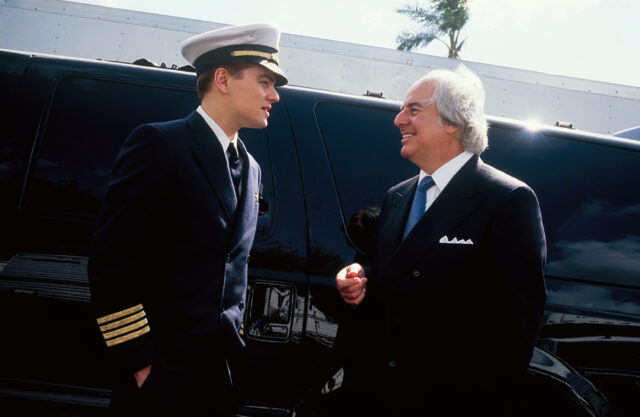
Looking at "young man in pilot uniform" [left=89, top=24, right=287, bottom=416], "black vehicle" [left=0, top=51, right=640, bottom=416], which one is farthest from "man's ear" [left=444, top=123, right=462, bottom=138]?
"young man in pilot uniform" [left=89, top=24, right=287, bottom=416]

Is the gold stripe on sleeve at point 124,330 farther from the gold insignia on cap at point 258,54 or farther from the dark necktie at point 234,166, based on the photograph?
the gold insignia on cap at point 258,54

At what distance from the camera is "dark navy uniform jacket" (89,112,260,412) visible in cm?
109

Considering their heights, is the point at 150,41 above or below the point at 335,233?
above

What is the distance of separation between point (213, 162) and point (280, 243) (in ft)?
1.50

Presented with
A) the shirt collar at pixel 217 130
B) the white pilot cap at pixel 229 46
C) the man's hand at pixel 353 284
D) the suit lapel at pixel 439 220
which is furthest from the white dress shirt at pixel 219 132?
the suit lapel at pixel 439 220

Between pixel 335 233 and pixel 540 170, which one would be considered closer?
pixel 335 233

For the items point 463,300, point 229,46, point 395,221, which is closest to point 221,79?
point 229,46

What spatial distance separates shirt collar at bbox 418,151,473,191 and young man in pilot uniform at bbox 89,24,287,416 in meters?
0.60

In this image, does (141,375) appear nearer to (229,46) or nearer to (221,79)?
(221,79)

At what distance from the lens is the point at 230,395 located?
122 cm

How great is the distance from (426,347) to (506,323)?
233 mm

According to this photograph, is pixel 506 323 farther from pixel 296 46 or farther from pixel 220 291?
pixel 296 46

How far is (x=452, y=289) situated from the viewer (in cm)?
122

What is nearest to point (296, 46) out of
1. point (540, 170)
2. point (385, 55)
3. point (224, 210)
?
point (385, 55)
